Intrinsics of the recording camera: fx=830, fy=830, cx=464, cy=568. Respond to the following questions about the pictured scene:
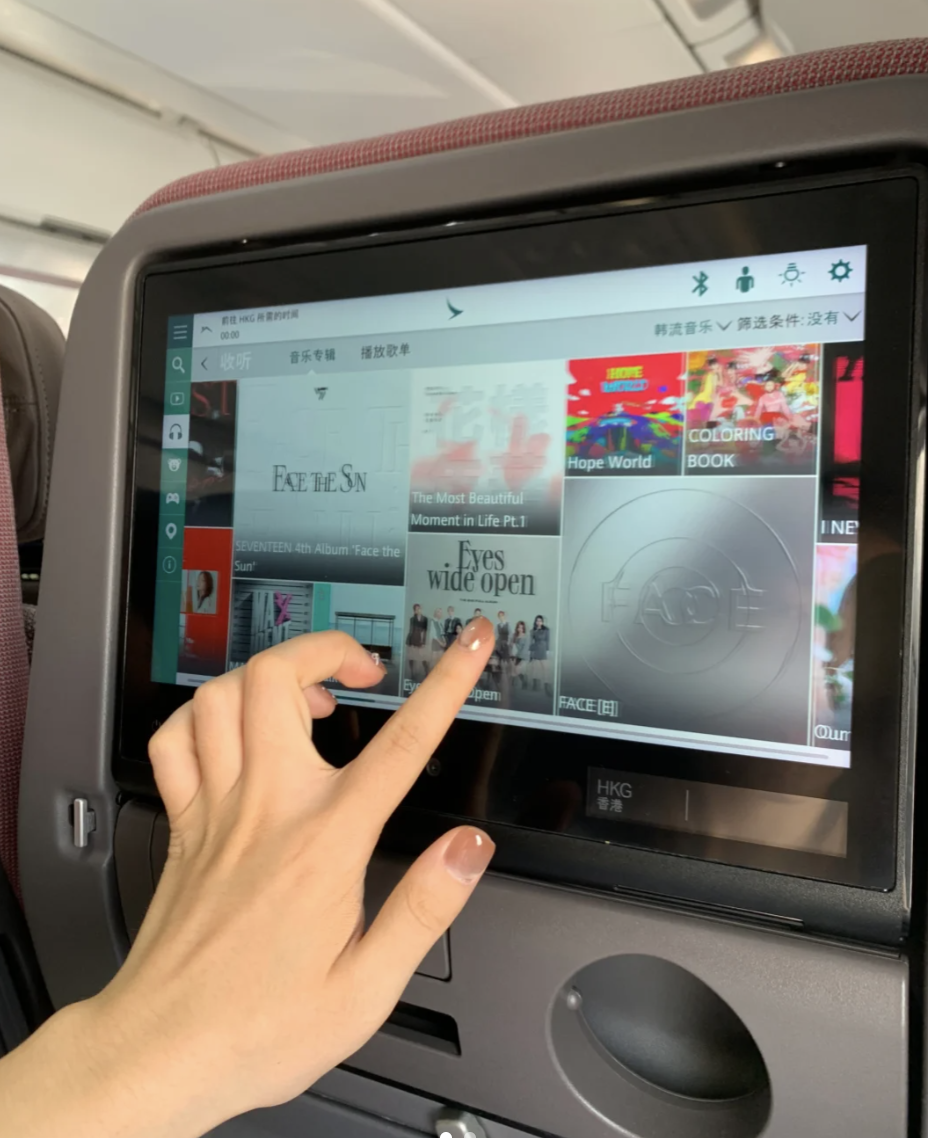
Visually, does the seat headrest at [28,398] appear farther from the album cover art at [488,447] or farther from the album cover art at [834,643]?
the album cover art at [834,643]

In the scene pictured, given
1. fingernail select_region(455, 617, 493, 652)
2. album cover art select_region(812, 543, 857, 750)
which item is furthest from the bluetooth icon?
fingernail select_region(455, 617, 493, 652)

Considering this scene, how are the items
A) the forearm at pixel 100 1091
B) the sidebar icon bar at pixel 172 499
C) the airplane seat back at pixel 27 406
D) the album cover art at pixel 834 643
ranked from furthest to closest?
the airplane seat back at pixel 27 406 → the sidebar icon bar at pixel 172 499 → the album cover art at pixel 834 643 → the forearm at pixel 100 1091

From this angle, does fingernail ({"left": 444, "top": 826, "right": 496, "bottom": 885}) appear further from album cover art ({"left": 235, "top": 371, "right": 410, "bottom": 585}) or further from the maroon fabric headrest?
the maroon fabric headrest

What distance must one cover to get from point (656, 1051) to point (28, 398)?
122cm

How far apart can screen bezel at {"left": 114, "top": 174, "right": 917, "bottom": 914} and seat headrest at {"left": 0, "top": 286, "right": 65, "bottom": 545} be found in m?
0.50

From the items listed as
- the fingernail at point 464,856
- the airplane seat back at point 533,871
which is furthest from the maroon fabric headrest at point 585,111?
the fingernail at point 464,856

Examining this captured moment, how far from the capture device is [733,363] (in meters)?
0.64

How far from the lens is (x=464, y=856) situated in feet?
1.78

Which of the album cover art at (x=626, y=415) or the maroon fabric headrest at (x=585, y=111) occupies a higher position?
the maroon fabric headrest at (x=585, y=111)

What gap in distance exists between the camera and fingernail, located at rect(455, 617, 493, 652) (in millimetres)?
558

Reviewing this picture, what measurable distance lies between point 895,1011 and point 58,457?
3.10 feet

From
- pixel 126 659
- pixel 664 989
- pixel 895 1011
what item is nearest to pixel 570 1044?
pixel 664 989

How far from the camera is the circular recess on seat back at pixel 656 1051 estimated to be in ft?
2.34

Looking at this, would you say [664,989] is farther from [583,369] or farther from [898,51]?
[898,51]
